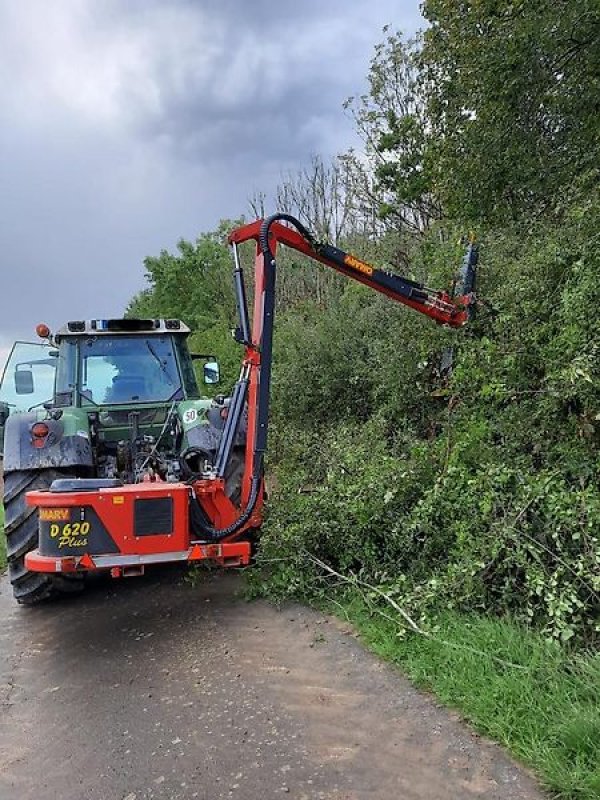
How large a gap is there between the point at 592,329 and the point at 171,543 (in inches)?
120

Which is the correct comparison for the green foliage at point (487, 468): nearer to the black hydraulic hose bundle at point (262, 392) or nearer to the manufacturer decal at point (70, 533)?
the black hydraulic hose bundle at point (262, 392)

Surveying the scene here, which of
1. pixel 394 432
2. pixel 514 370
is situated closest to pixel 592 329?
pixel 514 370

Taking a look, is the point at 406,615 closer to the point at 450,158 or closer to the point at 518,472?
the point at 518,472

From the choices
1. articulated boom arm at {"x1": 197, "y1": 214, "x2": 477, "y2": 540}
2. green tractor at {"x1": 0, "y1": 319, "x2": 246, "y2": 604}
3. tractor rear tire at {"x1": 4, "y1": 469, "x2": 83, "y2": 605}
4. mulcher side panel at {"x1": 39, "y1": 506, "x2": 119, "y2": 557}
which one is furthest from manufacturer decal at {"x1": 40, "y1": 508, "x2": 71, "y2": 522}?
articulated boom arm at {"x1": 197, "y1": 214, "x2": 477, "y2": 540}

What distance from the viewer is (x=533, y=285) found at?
5387mm

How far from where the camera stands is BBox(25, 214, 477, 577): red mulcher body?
430cm

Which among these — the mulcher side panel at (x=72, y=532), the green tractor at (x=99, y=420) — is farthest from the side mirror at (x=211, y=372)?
the mulcher side panel at (x=72, y=532)

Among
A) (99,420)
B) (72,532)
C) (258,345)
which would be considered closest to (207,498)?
(72,532)

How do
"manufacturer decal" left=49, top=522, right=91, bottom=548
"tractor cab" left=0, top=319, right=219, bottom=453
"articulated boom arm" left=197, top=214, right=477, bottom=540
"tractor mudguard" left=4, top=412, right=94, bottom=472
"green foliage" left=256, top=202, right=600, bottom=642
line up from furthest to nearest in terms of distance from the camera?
"tractor cab" left=0, top=319, right=219, bottom=453, "tractor mudguard" left=4, top=412, right=94, bottom=472, "articulated boom arm" left=197, top=214, right=477, bottom=540, "manufacturer decal" left=49, top=522, right=91, bottom=548, "green foliage" left=256, top=202, right=600, bottom=642

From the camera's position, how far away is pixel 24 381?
6465 mm

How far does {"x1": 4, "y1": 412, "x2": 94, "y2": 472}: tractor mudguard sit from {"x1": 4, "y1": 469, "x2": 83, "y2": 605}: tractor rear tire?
0.08 m

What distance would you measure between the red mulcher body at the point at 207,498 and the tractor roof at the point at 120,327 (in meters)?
1.32

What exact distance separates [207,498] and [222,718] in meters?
1.78

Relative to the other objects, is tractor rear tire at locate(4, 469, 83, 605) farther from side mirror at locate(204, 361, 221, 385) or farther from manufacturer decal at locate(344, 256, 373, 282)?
manufacturer decal at locate(344, 256, 373, 282)
